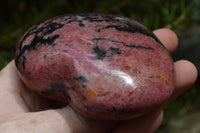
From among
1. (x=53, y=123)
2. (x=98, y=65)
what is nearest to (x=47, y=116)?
(x=53, y=123)

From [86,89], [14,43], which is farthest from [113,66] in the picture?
[14,43]

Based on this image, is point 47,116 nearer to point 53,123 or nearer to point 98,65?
point 53,123

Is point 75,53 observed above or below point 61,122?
above

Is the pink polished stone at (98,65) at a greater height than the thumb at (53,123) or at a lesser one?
greater

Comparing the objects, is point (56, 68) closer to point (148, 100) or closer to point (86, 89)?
point (86, 89)

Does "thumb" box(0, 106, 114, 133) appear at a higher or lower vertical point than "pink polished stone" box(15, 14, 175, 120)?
lower

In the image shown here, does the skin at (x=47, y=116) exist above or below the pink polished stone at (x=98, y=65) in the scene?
below
